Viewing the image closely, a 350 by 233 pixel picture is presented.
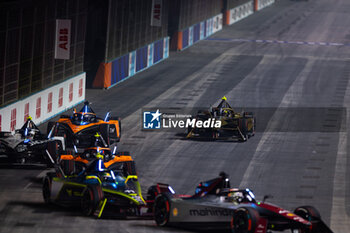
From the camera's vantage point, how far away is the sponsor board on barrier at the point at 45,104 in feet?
113

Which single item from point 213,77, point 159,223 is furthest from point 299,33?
point 159,223

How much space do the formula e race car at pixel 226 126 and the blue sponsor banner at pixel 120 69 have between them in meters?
16.6

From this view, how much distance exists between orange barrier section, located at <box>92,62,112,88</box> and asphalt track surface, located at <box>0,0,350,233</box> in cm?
79

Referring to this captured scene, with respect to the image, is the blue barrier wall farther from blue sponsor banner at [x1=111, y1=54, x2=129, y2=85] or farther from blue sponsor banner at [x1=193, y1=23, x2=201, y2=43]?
blue sponsor banner at [x1=193, y1=23, x2=201, y2=43]

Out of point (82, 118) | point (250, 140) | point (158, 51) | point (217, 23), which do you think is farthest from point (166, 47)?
point (82, 118)

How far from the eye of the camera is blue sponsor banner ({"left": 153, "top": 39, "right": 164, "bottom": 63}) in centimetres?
6069

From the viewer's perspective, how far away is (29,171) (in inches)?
1119

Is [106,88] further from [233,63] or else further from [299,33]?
[299,33]

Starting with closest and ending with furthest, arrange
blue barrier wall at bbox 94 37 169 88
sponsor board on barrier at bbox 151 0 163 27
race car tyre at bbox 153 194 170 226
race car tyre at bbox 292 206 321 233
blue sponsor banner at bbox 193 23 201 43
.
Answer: race car tyre at bbox 292 206 321 233 → race car tyre at bbox 153 194 170 226 → blue barrier wall at bbox 94 37 169 88 → sponsor board on barrier at bbox 151 0 163 27 → blue sponsor banner at bbox 193 23 201 43

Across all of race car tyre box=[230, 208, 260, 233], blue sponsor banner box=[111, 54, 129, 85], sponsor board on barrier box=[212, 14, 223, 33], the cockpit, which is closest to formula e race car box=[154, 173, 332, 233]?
race car tyre box=[230, 208, 260, 233]

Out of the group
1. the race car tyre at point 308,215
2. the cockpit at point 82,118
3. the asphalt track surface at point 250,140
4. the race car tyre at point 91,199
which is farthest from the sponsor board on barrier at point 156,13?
the race car tyre at point 308,215

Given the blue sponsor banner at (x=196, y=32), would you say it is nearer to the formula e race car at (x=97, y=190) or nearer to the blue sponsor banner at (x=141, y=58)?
the blue sponsor banner at (x=141, y=58)

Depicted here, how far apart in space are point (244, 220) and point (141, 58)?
3838 cm

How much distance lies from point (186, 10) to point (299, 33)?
14.2 meters
